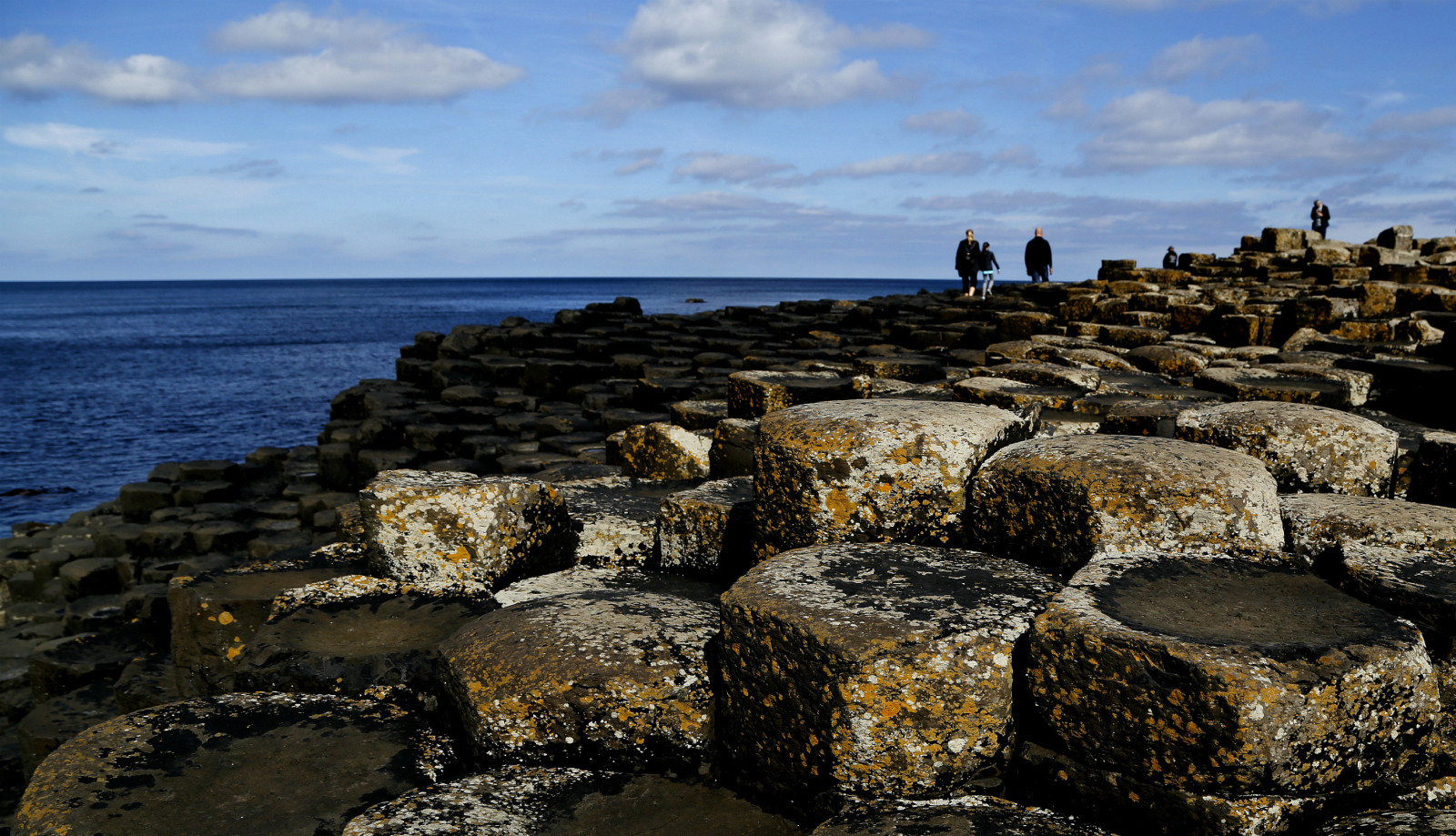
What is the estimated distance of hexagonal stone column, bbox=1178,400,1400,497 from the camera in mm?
3240

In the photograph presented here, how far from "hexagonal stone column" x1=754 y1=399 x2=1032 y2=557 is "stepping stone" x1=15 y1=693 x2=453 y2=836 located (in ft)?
4.40

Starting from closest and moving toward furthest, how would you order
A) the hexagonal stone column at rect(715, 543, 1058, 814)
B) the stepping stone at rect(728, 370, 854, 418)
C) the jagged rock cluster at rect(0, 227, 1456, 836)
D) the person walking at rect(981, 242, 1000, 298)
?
1. the jagged rock cluster at rect(0, 227, 1456, 836)
2. the hexagonal stone column at rect(715, 543, 1058, 814)
3. the stepping stone at rect(728, 370, 854, 418)
4. the person walking at rect(981, 242, 1000, 298)

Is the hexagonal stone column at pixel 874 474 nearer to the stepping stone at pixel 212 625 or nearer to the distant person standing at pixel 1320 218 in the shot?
the stepping stone at pixel 212 625

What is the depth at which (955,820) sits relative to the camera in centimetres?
198

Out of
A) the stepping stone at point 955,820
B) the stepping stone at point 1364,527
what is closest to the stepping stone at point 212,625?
the stepping stone at point 955,820

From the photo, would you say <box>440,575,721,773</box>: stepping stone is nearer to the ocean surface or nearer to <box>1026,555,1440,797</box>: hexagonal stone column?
<box>1026,555,1440,797</box>: hexagonal stone column

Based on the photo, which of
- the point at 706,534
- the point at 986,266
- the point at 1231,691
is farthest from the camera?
the point at 986,266

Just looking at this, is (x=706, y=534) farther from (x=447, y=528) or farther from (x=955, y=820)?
(x=955, y=820)

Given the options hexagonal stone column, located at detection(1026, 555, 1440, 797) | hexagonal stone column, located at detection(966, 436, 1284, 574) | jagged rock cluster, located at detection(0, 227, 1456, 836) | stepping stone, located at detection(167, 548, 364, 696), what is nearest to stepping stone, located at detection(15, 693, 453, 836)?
jagged rock cluster, located at detection(0, 227, 1456, 836)

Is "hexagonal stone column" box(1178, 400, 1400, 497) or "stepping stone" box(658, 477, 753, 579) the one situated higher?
"hexagonal stone column" box(1178, 400, 1400, 497)

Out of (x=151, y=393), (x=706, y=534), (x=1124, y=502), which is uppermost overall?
(x=1124, y=502)

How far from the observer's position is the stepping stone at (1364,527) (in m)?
2.58

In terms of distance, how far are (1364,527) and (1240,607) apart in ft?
2.52

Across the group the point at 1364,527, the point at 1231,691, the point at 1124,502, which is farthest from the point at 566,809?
the point at 1364,527
